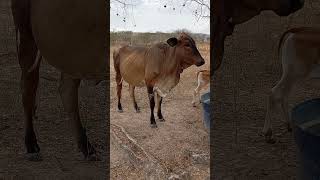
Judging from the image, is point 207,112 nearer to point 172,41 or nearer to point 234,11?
point 172,41

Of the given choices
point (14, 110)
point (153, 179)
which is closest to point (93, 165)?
point (153, 179)

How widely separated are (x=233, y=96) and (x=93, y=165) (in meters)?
1.65

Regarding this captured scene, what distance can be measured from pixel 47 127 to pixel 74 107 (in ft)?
2.10

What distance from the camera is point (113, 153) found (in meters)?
3.06

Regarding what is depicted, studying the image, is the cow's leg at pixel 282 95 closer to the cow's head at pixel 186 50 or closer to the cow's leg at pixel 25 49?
the cow's head at pixel 186 50

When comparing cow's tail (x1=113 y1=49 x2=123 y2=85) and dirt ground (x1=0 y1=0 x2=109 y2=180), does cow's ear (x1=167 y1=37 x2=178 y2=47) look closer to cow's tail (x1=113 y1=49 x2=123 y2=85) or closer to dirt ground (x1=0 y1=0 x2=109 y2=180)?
cow's tail (x1=113 y1=49 x2=123 y2=85)

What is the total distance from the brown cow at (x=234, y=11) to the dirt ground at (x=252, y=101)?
1.43 feet

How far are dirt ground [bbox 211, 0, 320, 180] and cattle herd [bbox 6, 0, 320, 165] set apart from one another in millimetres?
166

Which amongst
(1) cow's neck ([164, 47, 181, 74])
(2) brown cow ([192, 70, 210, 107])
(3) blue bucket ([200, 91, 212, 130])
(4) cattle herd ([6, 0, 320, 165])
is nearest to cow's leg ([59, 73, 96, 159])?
(4) cattle herd ([6, 0, 320, 165])

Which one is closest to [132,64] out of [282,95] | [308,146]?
[282,95]

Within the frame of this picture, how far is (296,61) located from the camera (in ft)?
9.81

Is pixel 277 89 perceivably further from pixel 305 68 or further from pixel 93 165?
pixel 93 165

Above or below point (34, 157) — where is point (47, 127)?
above

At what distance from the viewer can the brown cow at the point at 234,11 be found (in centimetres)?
307
